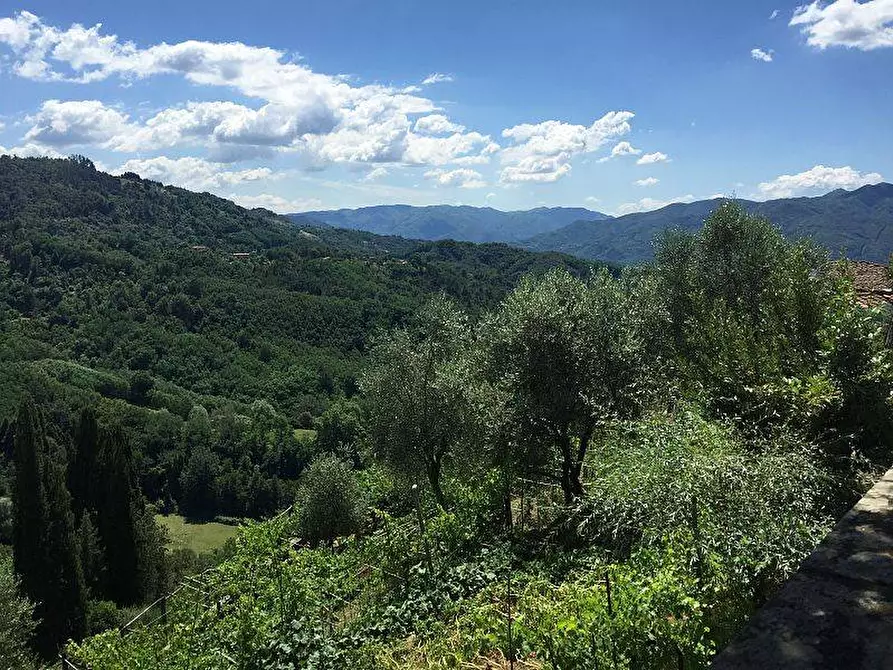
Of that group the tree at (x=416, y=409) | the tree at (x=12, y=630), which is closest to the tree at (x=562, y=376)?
the tree at (x=416, y=409)

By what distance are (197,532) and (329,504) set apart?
83761mm

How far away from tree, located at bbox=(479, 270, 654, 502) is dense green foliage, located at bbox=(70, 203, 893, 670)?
0.06 m

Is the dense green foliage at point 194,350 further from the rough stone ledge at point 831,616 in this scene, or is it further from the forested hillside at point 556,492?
the rough stone ledge at point 831,616

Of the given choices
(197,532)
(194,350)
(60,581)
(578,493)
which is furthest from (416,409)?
(194,350)

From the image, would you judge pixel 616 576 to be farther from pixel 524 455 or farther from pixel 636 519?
pixel 524 455

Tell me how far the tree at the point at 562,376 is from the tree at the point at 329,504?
42.8ft

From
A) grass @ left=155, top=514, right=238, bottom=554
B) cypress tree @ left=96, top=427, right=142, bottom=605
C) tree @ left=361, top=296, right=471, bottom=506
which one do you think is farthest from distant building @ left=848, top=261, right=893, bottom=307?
grass @ left=155, top=514, right=238, bottom=554

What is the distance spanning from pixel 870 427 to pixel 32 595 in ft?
154

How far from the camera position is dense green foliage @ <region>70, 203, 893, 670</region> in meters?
6.57

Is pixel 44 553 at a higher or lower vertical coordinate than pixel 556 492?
lower

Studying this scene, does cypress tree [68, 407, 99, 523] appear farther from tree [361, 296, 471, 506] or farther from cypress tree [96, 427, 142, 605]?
tree [361, 296, 471, 506]

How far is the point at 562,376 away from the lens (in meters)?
15.6

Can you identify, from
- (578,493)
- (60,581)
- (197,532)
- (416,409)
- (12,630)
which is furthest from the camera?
(197,532)

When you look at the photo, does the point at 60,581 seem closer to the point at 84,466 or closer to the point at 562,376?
the point at 84,466
